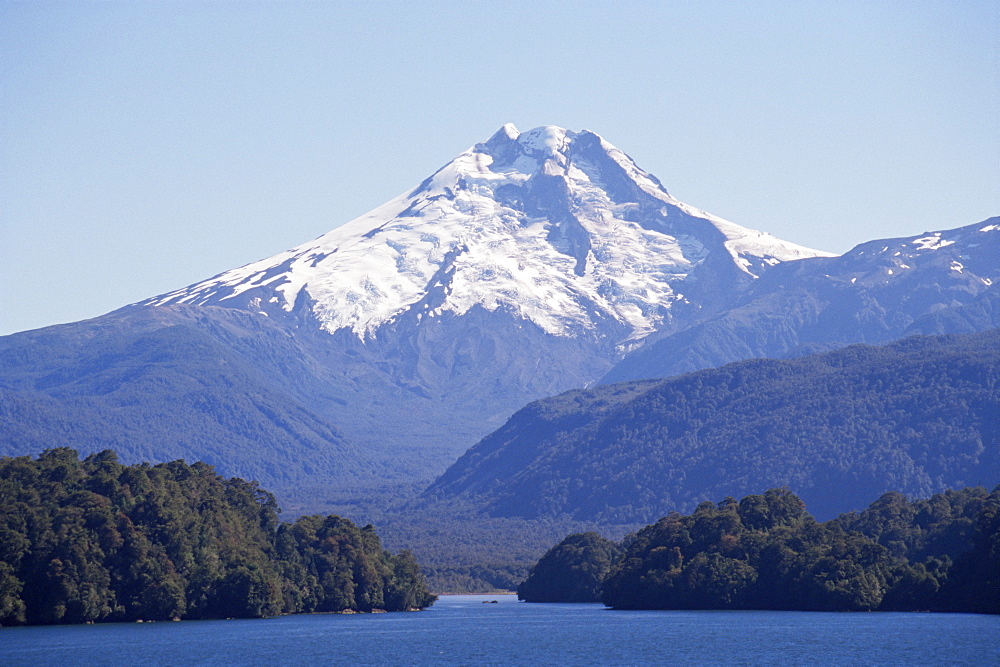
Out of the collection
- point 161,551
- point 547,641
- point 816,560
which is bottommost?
point 547,641

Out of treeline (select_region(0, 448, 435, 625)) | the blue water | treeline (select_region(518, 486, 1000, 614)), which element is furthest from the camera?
treeline (select_region(518, 486, 1000, 614))

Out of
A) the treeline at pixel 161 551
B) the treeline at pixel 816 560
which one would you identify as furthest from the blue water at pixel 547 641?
the treeline at pixel 816 560

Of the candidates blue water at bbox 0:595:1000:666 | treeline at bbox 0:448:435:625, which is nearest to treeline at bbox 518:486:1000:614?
blue water at bbox 0:595:1000:666

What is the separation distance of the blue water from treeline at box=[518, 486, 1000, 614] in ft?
15.3

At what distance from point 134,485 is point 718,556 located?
196 ft

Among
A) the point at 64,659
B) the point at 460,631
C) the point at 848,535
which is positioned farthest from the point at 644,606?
the point at 64,659

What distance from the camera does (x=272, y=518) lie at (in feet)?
607

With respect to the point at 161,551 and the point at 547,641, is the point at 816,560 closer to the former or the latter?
the point at 547,641

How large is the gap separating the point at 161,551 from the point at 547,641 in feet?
141

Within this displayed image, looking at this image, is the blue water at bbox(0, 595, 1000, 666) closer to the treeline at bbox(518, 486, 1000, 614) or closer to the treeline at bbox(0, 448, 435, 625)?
the treeline at bbox(0, 448, 435, 625)

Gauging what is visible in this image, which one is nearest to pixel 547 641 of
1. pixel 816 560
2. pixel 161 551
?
pixel 816 560

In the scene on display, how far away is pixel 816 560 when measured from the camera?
155750 millimetres

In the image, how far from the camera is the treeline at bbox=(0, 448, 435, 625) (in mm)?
137500

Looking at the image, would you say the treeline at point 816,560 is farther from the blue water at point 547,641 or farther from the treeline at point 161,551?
the treeline at point 161,551
